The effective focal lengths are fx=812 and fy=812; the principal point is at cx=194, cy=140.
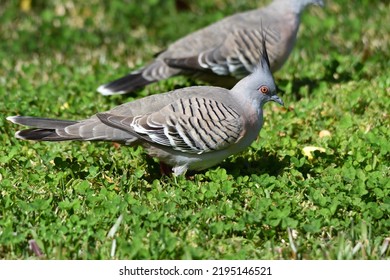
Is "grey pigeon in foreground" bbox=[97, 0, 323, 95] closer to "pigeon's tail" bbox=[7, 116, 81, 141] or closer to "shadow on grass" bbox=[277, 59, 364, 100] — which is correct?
"shadow on grass" bbox=[277, 59, 364, 100]

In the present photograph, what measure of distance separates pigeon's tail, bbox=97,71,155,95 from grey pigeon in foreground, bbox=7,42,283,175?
4.80 feet

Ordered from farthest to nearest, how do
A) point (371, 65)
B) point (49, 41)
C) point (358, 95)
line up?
point (49, 41) → point (371, 65) → point (358, 95)

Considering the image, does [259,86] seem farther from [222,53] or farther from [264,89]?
[222,53]

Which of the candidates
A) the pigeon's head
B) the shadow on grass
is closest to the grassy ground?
the shadow on grass

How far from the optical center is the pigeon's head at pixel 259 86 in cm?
515

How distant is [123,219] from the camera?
14.4ft

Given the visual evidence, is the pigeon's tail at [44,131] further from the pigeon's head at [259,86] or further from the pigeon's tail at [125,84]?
the pigeon's tail at [125,84]

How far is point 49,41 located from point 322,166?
3.80 metres

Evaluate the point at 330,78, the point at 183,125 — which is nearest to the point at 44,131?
the point at 183,125

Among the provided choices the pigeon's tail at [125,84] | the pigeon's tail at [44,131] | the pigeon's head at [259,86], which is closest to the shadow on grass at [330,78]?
the pigeon's tail at [125,84]

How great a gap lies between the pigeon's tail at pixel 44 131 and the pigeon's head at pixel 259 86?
109cm

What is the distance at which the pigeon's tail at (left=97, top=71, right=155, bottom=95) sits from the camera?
6625mm

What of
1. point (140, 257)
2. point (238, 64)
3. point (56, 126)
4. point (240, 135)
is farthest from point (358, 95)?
point (140, 257)

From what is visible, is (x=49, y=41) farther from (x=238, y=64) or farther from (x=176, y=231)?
(x=176, y=231)
